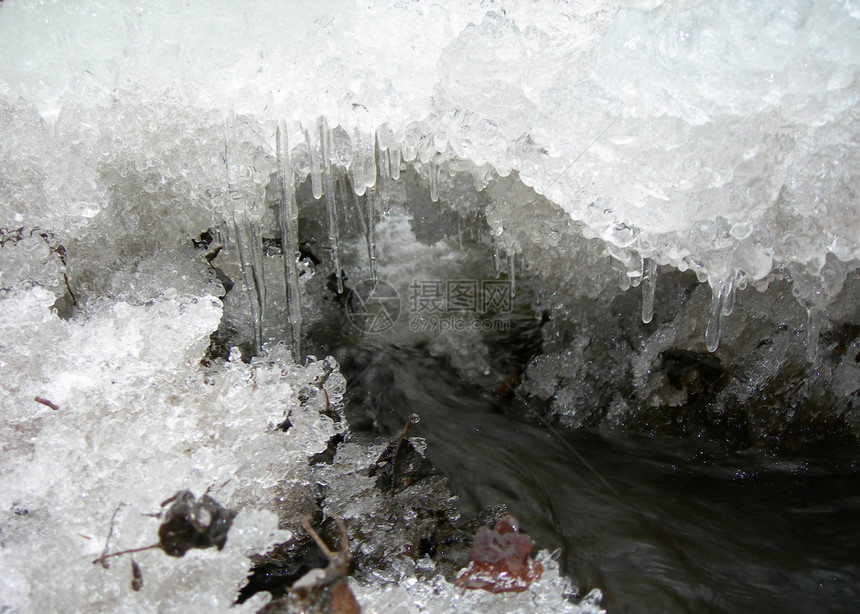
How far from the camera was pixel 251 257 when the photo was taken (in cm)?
231

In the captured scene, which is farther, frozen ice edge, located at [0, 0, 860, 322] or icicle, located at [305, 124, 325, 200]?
icicle, located at [305, 124, 325, 200]

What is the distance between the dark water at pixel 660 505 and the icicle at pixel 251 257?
70cm

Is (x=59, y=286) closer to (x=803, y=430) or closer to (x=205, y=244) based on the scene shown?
(x=205, y=244)

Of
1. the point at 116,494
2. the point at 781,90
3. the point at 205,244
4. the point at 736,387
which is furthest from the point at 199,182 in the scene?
the point at 736,387

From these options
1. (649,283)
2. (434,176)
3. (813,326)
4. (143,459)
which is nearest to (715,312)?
(649,283)

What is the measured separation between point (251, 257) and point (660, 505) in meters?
1.85

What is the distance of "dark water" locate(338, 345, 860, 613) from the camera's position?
1673 mm

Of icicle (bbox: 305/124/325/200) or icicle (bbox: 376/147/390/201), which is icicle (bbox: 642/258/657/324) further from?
icicle (bbox: 305/124/325/200)

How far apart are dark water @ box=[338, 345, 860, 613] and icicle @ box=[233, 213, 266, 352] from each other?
2.28 ft

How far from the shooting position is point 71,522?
4.90 feet

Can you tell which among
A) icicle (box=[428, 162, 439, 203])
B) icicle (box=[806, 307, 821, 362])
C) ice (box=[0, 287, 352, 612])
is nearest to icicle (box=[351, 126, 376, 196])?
icicle (box=[428, 162, 439, 203])

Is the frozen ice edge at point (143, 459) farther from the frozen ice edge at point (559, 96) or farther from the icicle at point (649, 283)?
the icicle at point (649, 283)

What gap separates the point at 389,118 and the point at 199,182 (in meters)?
0.77

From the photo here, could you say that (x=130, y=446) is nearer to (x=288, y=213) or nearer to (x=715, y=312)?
(x=288, y=213)
